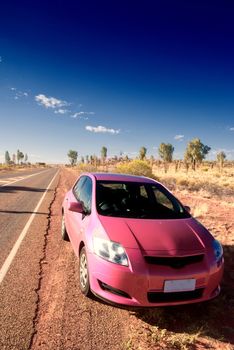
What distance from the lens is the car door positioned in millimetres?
4754

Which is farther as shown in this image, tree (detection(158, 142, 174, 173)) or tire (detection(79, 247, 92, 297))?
tree (detection(158, 142, 174, 173))

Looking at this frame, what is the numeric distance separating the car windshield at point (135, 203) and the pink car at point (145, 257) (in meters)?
0.03

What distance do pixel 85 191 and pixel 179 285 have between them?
276cm

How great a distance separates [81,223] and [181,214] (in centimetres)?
159

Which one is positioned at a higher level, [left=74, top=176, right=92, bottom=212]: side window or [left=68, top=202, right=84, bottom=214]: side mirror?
[left=74, top=176, right=92, bottom=212]: side window

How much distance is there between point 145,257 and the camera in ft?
11.8

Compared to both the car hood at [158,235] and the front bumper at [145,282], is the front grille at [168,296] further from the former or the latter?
the car hood at [158,235]

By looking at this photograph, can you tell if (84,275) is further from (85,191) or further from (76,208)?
(85,191)

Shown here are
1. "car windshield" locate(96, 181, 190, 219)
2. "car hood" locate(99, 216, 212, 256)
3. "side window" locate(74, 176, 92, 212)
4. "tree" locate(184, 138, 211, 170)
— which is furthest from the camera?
"tree" locate(184, 138, 211, 170)

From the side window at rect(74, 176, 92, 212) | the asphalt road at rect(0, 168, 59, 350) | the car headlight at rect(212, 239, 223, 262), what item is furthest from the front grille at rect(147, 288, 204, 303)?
the side window at rect(74, 176, 92, 212)

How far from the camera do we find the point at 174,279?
350 centimetres

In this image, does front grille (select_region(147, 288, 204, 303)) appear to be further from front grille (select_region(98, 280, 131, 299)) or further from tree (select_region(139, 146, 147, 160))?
tree (select_region(139, 146, 147, 160))

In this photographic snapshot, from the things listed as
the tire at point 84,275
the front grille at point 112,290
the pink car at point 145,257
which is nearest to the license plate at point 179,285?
the pink car at point 145,257

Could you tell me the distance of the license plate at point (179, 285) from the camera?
137 inches
